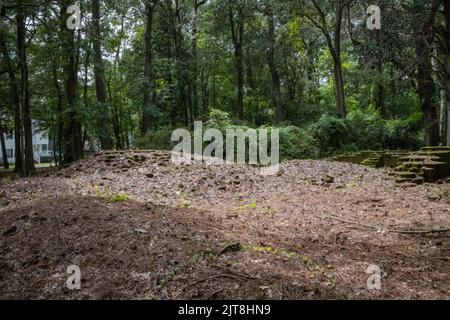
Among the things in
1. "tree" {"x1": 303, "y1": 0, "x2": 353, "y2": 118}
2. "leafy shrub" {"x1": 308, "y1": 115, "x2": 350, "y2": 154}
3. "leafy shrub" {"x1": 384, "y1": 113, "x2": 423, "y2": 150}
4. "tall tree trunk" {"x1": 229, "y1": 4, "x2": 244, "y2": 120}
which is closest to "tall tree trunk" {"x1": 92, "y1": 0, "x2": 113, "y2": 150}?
"tall tree trunk" {"x1": 229, "y1": 4, "x2": 244, "y2": 120}

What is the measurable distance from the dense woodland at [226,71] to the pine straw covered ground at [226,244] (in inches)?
225

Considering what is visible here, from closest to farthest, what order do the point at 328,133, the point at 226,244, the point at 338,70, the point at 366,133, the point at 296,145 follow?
the point at 226,244
the point at 296,145
the point at 328,133
the point at 366,133
the point at 338,70

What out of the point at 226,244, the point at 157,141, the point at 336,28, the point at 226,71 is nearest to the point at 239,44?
the point at 226,71

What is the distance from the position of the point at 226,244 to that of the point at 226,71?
20701 mm

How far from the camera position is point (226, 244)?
12.9 ft

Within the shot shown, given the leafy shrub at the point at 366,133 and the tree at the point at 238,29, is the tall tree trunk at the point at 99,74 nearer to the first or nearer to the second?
the tree at the point at 238,29

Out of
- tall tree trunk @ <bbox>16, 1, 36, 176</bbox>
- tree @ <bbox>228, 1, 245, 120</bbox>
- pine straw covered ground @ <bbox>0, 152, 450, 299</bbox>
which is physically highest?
tree @ <bbox>228, 1, 245, 120</bbox>

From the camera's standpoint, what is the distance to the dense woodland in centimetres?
1141

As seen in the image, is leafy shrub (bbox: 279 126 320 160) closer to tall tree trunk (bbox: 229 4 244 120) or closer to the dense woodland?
the dense woodland

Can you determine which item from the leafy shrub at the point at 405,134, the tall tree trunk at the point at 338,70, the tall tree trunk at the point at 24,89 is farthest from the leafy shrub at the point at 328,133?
the tall tree trunk at the point at 24,89

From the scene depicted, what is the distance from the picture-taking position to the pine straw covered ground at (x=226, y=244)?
3105 millimetres

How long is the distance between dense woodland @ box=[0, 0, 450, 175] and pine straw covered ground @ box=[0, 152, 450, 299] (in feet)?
18.7

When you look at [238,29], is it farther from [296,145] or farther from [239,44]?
[296,145]

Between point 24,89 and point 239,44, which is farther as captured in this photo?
point 239,44
